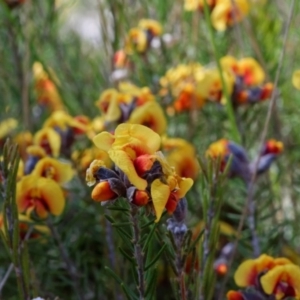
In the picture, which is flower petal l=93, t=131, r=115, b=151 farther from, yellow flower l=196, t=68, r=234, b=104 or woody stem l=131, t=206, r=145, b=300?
yellow flower l=196, t=68, r=234, b=104

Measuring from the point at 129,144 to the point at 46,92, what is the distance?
3.44ft

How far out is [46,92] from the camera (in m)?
1.60

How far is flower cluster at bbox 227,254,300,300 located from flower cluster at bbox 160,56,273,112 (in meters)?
0.45

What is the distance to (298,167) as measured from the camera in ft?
4.50

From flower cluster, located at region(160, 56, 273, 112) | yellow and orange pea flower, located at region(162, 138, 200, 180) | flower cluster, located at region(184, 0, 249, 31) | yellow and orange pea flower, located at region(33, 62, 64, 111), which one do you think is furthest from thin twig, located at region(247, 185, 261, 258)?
yellow and orange pea flower, located at region(33, 62, 64, 111)

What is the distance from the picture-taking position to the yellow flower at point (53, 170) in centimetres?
87

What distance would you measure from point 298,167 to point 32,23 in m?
0.67

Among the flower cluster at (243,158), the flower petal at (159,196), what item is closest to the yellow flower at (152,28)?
the flower cluster at (243,158)

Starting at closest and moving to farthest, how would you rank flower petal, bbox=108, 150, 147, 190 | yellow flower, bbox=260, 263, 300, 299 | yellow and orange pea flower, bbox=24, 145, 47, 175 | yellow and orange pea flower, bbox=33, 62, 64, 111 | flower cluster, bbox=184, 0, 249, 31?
flower petal, bbox=108, 150, 147, 190 → yellow flower, bbox=260, 263, 300, 299 → yellow and orange pea flower, bbox=24, 145, 47, 175 → flower cluster, bbox=184, 0, 249, 31 → yellow and orange pea flower, bbox=33, 62, 64, 111

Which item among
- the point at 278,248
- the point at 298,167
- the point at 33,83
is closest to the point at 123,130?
the point at 278,248

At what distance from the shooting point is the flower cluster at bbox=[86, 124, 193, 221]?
56cm

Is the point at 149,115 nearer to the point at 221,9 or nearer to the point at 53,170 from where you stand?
the point at 53,170

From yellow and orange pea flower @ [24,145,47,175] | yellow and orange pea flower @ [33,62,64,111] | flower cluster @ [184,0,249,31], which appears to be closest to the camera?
yellow and orange pea flower @ [24,145,47,175]

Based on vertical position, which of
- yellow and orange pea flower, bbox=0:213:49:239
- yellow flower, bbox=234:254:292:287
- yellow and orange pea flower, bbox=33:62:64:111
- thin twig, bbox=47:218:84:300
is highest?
yellow and orange pea flower, bbox=33:62:64:111
